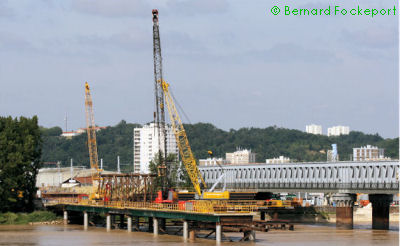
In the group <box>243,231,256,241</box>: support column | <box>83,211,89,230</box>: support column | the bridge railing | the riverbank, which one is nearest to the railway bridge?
the riverbank

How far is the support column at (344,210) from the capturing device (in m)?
→ 118

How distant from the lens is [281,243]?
286 feet

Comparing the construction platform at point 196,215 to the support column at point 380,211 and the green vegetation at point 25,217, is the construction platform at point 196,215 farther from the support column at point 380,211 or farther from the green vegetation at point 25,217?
the support column at point 380,211

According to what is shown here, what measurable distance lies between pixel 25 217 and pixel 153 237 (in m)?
38.6

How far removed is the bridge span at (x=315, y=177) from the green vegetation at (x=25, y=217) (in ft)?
116

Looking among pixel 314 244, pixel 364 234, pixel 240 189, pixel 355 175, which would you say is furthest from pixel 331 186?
pixel 314 244

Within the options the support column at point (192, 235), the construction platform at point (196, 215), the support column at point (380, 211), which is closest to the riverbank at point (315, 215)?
the support column at point (380, 211)

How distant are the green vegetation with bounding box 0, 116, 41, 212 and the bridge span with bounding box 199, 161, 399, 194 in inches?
1414

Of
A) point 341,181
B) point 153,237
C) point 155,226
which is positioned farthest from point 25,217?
point 341,181

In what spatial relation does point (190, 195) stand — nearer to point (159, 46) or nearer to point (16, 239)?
point (159, 46)

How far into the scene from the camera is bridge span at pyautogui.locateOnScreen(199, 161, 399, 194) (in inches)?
4471

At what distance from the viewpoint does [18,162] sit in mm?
126750

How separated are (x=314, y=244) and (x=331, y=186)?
34987 mm

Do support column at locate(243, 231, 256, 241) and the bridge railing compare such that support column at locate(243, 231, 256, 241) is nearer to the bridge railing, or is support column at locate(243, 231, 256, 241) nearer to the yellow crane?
the bridge railing
